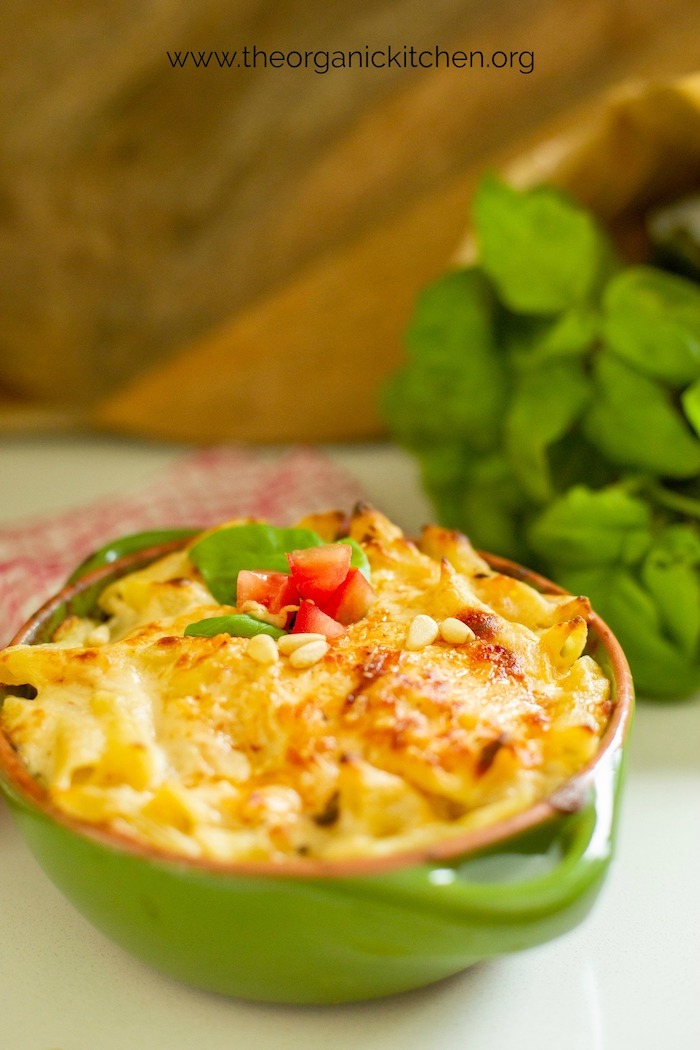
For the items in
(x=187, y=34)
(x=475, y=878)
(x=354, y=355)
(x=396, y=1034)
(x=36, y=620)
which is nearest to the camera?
(x=475, y=878)

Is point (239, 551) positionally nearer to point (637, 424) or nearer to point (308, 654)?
point (308, 654)

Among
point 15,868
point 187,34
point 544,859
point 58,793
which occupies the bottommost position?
point 15,868

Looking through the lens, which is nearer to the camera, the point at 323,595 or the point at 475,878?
the point at 475,878

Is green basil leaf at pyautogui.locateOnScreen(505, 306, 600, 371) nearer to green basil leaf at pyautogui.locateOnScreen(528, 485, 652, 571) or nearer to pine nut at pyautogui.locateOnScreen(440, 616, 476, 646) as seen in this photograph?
green basil leaf at pyautogui.locateOnScreen(528, 485, 652, 571)

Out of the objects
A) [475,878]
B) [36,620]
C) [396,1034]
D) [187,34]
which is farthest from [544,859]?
[187,34]

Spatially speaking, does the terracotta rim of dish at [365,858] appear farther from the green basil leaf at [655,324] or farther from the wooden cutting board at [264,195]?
the wooden cutting board at [264,195]

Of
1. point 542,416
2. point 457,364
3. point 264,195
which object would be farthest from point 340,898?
point 264,195

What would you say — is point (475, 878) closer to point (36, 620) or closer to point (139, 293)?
point (36, 620)
